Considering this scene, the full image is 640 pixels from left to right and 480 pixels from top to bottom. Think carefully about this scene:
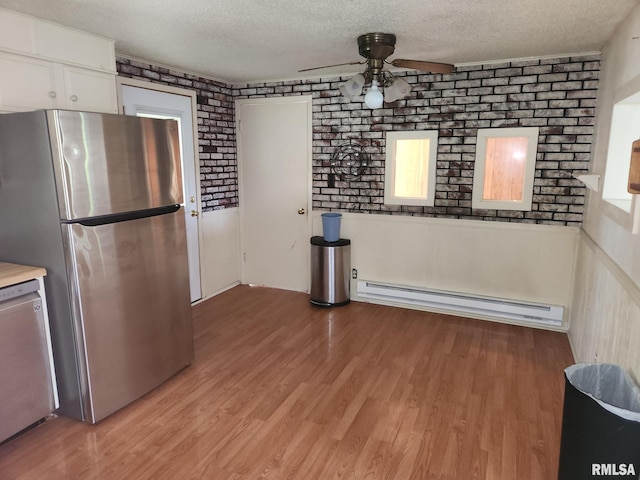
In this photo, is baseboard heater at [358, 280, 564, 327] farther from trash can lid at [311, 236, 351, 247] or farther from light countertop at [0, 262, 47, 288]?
light countertop at [0, 262, 47, 288]

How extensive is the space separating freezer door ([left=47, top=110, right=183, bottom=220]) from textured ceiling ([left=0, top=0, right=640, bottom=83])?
0.63 m

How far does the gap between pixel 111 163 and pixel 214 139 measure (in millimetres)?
2194

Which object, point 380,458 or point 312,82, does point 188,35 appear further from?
point 380,458

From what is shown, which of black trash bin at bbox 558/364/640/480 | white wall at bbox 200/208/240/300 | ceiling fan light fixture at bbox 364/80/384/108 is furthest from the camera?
white wall at bbox 200/208/240/300

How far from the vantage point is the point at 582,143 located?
333 centimetres

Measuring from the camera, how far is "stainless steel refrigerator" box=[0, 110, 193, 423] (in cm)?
212

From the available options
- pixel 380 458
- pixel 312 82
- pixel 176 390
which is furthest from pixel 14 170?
pixel 312 82

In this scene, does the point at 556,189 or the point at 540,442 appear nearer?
the point at 540,442

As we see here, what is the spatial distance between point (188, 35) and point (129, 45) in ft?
1.91

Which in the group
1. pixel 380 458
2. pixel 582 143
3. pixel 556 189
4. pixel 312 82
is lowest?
pixel 380 458

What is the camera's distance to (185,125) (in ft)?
13.1

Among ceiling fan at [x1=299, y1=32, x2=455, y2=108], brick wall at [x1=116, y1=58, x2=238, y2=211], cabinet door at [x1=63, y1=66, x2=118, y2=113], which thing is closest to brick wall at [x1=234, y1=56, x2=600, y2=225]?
brick wall at [x1=116, y1=58, x2=238, y2=211]

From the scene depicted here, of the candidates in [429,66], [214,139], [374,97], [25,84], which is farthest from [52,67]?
[429,66]

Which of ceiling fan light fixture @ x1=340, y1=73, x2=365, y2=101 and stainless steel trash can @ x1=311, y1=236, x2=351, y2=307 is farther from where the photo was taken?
stainless steel trash can @ x1=311, y1=236, x2=351, y2=307
